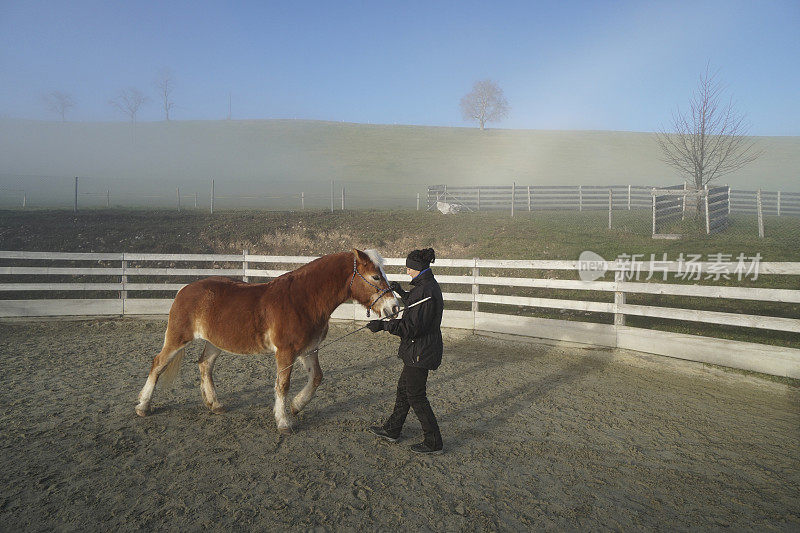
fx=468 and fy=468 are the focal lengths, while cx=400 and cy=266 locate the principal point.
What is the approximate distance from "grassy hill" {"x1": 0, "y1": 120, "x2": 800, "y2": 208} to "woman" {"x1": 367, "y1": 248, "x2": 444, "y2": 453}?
29.5 m

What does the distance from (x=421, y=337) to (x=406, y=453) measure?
3.39 ft

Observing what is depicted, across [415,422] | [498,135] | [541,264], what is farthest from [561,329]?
[498,135]

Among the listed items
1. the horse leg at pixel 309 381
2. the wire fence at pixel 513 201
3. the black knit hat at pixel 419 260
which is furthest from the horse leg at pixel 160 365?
the wire fence at pixel 513 201

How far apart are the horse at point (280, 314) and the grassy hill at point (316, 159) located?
94.2ft

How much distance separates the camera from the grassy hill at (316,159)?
133 ft

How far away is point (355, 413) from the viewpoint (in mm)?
5039

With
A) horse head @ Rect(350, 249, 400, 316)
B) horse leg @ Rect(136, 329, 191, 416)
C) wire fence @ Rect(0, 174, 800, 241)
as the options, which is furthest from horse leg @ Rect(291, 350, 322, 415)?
wire fence @ Rect(0, 174, 800, 241)

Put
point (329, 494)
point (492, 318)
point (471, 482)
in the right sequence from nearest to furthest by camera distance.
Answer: point (329, 494)
point (471, 482)
point (492, 318)

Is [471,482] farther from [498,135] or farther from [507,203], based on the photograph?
[498,135]

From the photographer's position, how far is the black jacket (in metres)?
3.90

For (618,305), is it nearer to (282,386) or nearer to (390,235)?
(282,386)

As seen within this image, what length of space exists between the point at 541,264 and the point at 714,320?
2.95 meters

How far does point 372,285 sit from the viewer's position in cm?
428

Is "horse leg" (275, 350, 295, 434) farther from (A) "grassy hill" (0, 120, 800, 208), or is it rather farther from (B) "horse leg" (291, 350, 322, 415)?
(A) "grassy hill" (0, 120, 800, 208)
